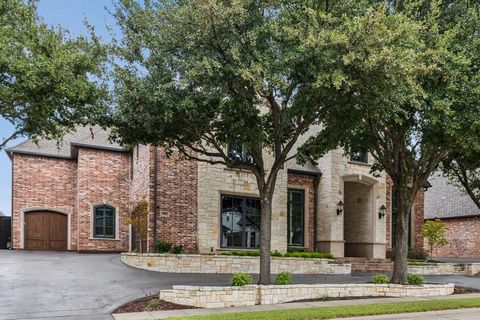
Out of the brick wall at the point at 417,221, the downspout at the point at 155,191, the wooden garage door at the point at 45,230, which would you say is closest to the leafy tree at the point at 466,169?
the brick wall at the point at 417,221

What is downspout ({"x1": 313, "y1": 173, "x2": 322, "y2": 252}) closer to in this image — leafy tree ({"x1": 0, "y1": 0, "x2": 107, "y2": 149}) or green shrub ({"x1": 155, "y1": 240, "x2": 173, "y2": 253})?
green shrub ({"x1": 155, "y1": 240, "x2": 173, "y2": 253})

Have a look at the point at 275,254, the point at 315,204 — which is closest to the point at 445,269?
the point at 315,204

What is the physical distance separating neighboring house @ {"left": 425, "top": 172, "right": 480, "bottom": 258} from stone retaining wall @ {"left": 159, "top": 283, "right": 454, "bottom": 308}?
1598 centimetres

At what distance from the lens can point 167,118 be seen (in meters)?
10.5

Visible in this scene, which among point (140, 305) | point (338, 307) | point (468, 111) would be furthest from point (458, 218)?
point (140, 305)

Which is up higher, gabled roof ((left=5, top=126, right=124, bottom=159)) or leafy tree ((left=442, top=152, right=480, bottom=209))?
gabled roof ((left=5, top=126, right=124, bottom=159))

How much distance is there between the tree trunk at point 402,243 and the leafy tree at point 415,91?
0.10 feet

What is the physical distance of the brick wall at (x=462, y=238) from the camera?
2853 centimetres

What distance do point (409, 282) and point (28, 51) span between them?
12.9 m

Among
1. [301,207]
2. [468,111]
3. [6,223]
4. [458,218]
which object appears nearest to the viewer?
[468,111]

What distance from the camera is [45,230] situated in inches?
861

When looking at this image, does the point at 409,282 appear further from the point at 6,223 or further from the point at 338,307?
the point at 6,223

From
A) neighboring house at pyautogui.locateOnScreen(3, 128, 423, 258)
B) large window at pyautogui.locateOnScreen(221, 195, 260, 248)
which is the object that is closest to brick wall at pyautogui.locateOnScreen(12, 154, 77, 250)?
neighboring house at pyautogui.locateOnScreen(3, 128, 423, 258)

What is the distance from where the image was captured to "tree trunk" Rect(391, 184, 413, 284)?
14091mm
